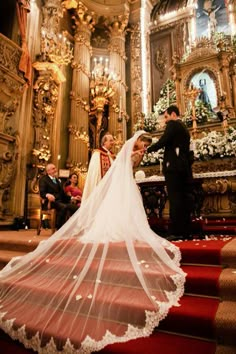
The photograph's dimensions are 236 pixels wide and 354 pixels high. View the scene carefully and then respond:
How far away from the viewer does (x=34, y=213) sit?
7484 mm

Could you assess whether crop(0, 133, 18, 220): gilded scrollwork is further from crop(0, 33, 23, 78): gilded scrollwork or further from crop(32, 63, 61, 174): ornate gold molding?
crop(0, 33, 23, 78): gilded scrollwork

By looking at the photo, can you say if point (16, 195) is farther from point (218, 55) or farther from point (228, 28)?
point (228, 28)

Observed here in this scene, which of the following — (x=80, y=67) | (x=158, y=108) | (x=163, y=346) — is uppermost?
(x=80, y=67)

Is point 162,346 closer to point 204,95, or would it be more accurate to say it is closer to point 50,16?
point 204,95

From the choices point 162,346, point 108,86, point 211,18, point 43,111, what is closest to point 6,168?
point 43,111

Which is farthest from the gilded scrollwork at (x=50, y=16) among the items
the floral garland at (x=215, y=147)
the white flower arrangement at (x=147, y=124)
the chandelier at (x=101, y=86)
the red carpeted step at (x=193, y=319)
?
the red carpeted step at (x=193, y=319)

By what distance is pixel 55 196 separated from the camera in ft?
17.9

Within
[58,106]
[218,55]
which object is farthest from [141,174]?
[218,55]

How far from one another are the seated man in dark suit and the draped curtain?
11.2 feet

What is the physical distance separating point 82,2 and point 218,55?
19.0ft

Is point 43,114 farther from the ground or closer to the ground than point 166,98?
closer to the ground

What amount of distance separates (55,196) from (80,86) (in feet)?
20.5

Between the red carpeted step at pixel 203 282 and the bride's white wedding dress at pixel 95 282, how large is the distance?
0.25ft

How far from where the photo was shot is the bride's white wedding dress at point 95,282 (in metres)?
1.92
